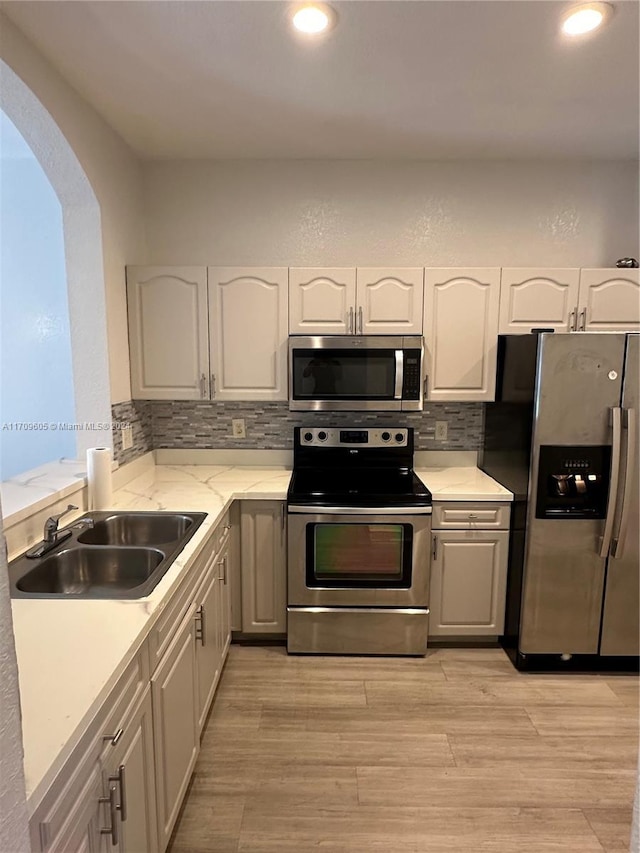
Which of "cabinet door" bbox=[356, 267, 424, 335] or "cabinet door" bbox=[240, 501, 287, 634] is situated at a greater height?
"cabinet door" bbox=[356, 267, 424, 335]

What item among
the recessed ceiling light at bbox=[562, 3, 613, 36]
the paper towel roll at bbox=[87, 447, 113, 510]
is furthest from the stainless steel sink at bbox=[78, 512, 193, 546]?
the recessed ceiling light at bbox=[562, 3, 613, 36]

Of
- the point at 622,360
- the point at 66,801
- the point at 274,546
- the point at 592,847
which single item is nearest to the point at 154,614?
the point at 66,801

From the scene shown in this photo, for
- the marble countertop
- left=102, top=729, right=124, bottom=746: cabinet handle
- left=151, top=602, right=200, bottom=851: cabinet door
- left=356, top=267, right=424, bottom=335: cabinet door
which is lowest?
left=151, top=602, right=200, bottom=851: cabinet door

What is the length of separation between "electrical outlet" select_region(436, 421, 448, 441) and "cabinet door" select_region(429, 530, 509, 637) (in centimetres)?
69

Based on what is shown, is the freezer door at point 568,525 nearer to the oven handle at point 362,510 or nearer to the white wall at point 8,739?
the oven handle at point 362,510

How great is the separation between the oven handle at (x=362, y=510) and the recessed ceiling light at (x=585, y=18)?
76.2 inches

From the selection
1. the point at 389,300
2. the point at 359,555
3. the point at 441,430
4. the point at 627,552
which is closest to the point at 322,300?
the point at 389,300

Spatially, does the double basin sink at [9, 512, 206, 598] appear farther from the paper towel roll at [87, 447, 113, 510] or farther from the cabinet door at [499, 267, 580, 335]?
the cabinet door at [499, 267, 580, 335]

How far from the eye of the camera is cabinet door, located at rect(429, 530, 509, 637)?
8.56 ft

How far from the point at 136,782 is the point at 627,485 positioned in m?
2.25

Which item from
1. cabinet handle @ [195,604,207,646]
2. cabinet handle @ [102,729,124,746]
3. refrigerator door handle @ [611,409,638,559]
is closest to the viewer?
cabinet handle @ [102,729,124,746]

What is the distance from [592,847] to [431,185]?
3034 mm

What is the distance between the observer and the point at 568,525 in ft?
7.91

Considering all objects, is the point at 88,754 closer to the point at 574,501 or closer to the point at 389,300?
the point at 574,501
